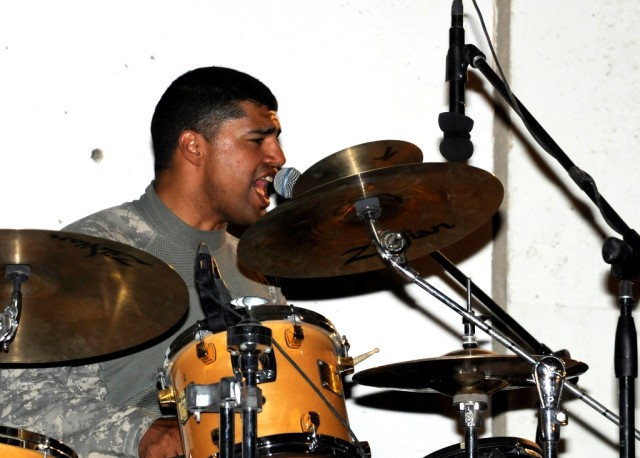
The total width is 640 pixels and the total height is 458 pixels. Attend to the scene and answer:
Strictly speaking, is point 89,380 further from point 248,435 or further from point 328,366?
point 248,435

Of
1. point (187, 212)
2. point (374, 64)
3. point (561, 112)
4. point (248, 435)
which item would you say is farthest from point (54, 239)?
point (561, 112)

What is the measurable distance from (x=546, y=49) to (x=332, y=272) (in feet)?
4.94

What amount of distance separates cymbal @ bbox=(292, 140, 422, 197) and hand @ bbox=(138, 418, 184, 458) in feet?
2.09

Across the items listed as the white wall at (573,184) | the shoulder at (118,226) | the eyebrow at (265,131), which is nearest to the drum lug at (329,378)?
the shoulder at (118,226)

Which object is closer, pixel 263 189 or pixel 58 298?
pixel 58 298

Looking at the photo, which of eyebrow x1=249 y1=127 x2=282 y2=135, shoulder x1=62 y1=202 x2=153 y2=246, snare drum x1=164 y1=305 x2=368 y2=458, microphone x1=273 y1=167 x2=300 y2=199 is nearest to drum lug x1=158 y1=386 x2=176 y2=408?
snare drum x1=164 y1=305 x2=368 y2=458

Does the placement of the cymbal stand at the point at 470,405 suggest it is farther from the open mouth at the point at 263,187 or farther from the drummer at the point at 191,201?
the open mouth at the point at 263,187

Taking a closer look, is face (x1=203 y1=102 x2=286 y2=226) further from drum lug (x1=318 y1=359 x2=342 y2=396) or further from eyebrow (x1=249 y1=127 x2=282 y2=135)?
drum lug (x1=318 y1=359 x2=342 y2=396)

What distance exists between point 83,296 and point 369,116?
151cm

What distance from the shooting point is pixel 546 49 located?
415 cm

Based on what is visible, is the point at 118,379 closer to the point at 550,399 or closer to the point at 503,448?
the point at 503,448

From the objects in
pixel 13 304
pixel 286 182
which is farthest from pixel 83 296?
pixel 286 182

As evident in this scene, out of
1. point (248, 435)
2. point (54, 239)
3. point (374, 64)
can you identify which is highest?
point (374, 64)

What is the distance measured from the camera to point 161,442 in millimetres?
2809
